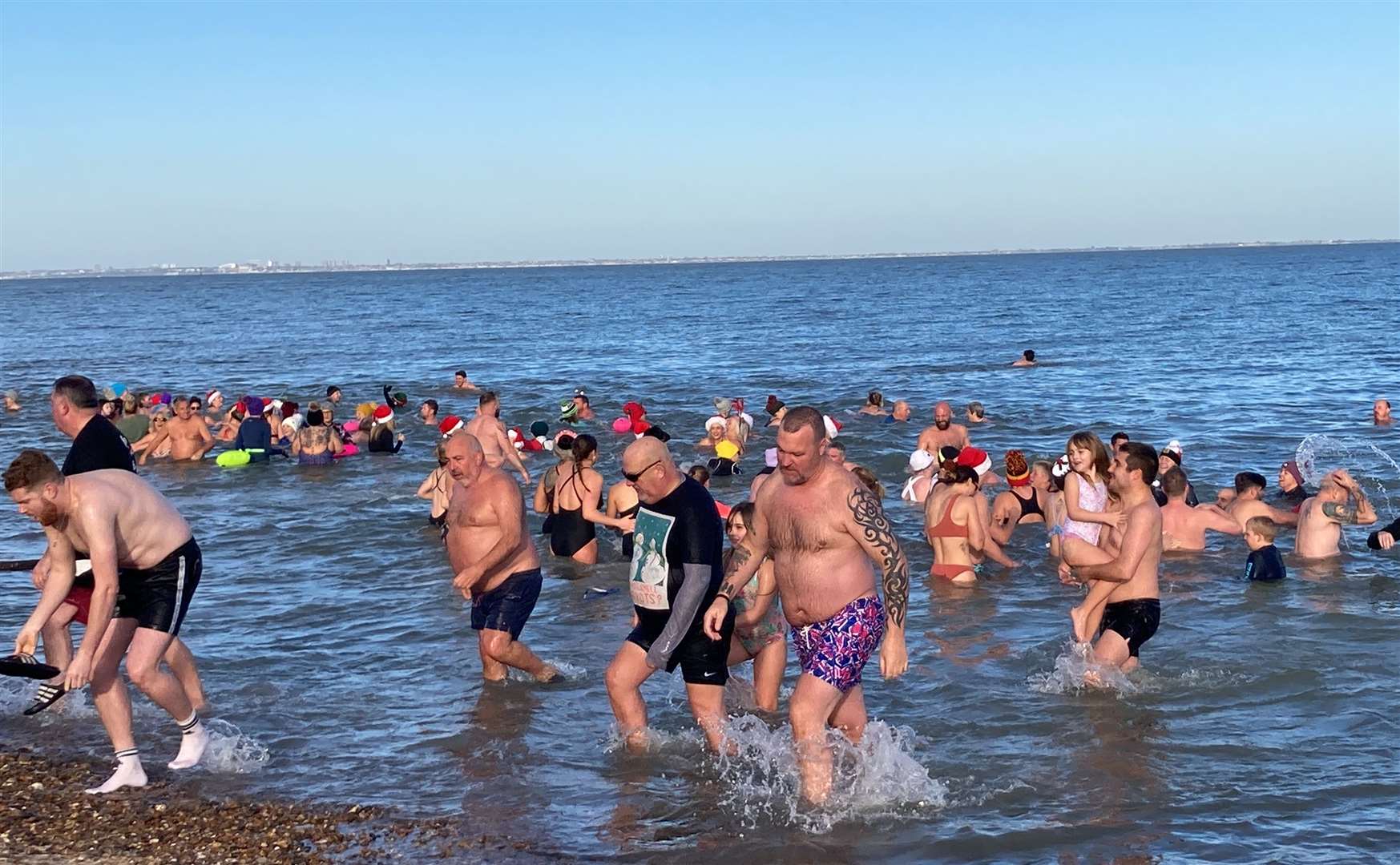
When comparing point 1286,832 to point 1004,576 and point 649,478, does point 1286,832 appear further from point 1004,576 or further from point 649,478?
point 1004,576

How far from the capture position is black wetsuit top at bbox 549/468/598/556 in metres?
11.9

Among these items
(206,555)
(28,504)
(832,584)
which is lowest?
(206,555)

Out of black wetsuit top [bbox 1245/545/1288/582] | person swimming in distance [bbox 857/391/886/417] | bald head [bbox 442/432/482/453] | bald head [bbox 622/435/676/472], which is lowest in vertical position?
black wetsuit top [bbox 1245/545/1288/582]

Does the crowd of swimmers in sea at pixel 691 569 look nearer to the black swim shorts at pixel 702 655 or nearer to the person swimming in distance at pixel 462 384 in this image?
the black swim shorts at pixel 702 655

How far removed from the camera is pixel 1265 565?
10953mm

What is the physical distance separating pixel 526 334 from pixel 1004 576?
46774 mm

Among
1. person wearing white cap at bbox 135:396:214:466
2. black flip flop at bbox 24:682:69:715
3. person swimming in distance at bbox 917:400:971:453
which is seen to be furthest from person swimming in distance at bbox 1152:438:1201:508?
person wearing white cap at bbox 135:396:214:466

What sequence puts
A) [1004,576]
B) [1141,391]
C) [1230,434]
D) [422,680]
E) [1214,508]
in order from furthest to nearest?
[1141,391] < [1230,434] < [1214,508] < [1004,576] < [422,680]

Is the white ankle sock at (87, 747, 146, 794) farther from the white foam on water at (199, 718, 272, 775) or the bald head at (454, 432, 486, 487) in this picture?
the bald head at (454, 432, 486, 487)

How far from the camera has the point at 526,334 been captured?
187 ft

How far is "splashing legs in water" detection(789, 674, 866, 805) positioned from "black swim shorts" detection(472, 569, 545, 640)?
2.21 m

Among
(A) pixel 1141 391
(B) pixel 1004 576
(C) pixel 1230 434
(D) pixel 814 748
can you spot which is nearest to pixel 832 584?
(D) pixel 814 748

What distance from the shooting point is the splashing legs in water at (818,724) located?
5754 millimetres

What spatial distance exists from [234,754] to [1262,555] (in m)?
8.16
